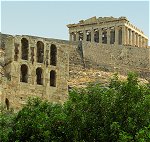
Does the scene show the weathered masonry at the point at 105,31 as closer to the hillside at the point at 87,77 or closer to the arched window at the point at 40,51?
the hillside at the point at 87,77

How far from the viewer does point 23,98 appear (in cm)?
5506

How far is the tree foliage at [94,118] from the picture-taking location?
32194 millimetres

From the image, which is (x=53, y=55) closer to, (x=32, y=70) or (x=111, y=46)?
(x=32, y=70)

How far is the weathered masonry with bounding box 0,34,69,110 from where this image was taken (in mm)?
54906

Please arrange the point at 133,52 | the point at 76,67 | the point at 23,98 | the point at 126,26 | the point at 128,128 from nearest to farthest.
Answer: the point at 128,128, the point at 23,98, the point at 76,67, the point at 133,52, the point at 126,26

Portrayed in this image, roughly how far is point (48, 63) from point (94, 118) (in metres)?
25.7

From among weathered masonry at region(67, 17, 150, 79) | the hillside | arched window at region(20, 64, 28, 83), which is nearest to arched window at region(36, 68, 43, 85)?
arched window at region(20, 64, 28, 83)

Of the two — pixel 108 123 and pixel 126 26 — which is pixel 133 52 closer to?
pixel 126 26

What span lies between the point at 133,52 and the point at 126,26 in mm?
10144

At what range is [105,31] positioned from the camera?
8306cm

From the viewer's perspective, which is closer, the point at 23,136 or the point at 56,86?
the point at 23,136

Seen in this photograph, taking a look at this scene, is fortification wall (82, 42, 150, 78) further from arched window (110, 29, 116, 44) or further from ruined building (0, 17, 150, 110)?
arched window (110, 29, 116, 44)

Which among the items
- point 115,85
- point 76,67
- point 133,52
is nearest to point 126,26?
point 133,52

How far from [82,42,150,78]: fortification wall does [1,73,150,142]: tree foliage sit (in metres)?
33.5
